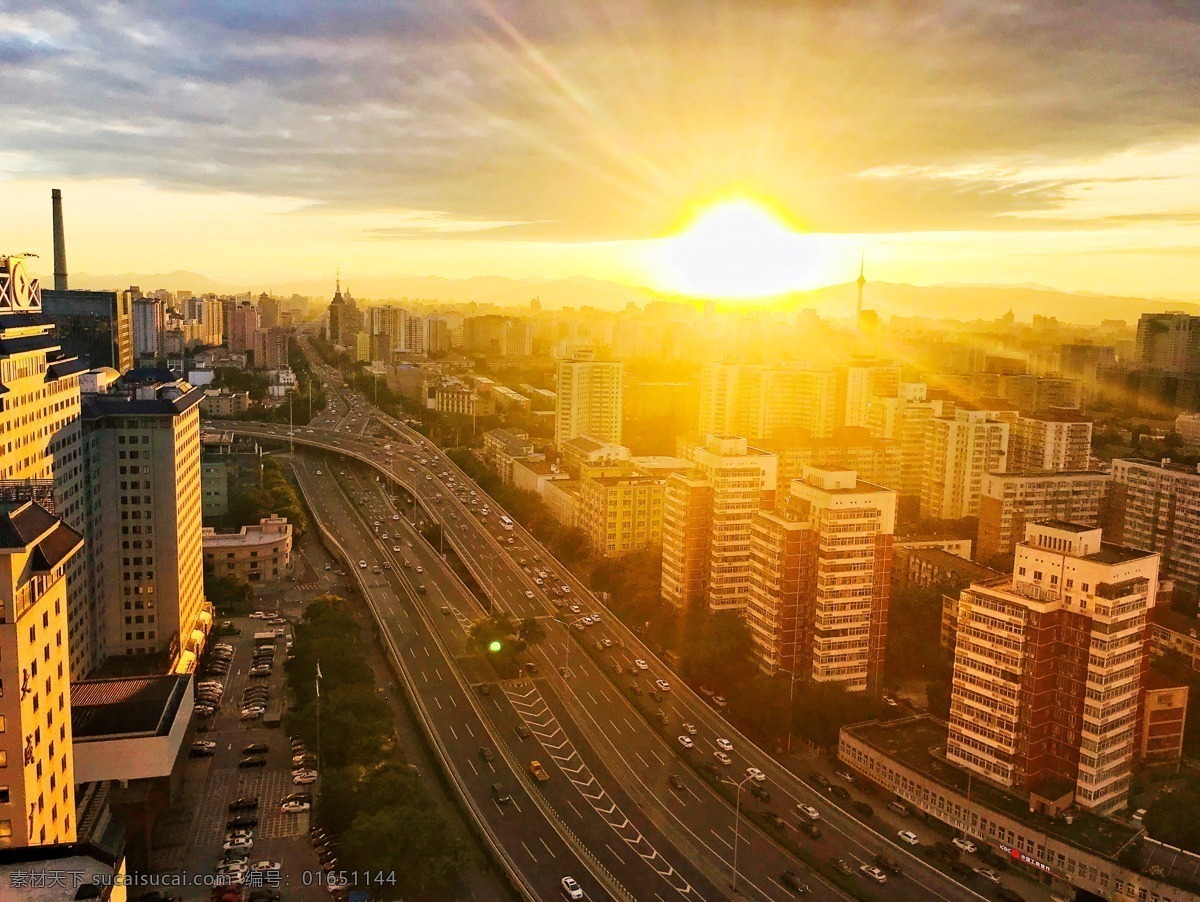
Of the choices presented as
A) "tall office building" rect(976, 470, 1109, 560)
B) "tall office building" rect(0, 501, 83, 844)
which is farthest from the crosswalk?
"tall office building" rect(976, 470, 1109, 560)

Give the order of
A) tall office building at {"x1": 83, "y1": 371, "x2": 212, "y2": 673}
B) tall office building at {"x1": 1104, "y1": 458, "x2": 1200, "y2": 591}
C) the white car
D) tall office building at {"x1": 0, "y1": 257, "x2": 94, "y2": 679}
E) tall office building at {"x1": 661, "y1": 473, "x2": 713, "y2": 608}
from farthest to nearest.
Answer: tall office building at {"x1": 1104, "y1": 458, "x2": 1200, "y2": 591} → tall office building at {"x1": 661, "y1": 473, "x2": 713, "y2": 608} → tall office building at {"x1": 83, "y1": 371, "x2": 212, "y2": 673} → tall office building at {"x1": 0, "y1": 257, "x2": 94, "y2": 679} → the white car

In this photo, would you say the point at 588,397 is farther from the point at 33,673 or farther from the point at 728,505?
the point at 33,673

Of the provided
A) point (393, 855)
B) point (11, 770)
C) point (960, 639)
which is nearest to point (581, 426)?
point (960, 639)

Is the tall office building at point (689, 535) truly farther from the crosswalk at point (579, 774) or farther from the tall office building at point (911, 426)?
the tall office building at point (911, 426)

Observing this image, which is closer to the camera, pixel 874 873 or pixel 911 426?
pixel 874 873

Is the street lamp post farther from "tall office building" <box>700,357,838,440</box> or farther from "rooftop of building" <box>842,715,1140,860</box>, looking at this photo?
"tall office building" <box>700,357,838,440</box>

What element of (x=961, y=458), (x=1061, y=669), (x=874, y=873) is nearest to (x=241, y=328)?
(x=961, y=458)
